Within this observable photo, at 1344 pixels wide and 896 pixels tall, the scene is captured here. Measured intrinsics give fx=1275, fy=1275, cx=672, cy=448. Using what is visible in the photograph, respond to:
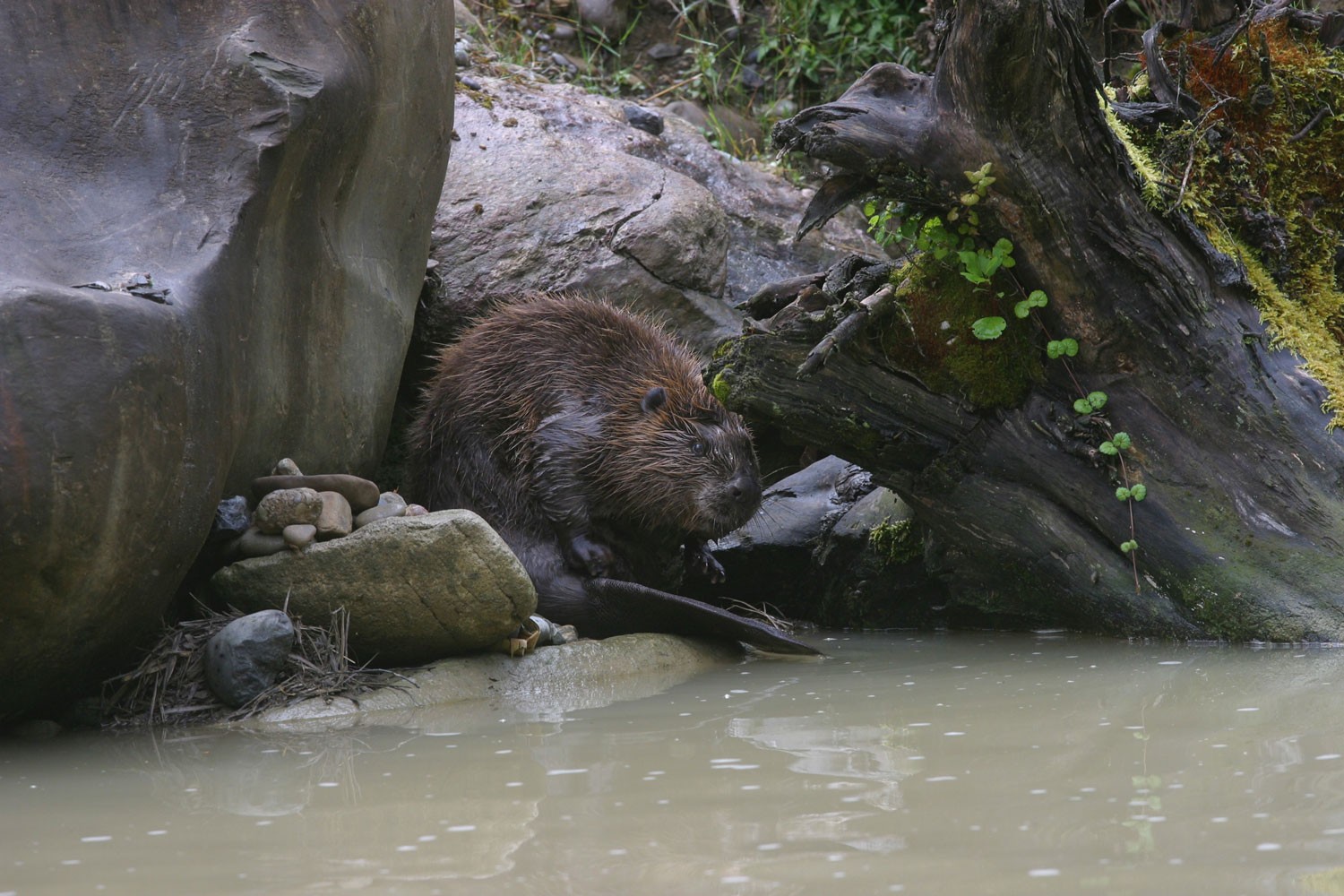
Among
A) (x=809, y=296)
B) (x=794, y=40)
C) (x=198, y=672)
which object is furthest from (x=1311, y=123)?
(x=794, y=40)

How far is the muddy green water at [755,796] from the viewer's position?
218 centimetres

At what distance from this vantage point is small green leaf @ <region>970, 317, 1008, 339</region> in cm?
453

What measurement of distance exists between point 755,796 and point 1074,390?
2550 millimetres

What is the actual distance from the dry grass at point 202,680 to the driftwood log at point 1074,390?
1733 mm

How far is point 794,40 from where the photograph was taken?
418 inches

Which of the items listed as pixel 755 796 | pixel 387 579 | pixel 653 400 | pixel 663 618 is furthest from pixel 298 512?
pixel 755 796

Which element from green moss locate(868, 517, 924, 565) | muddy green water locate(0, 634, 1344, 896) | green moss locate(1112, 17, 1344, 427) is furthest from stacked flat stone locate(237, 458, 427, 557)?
green moss locate(1112, 17, 1344, 427)

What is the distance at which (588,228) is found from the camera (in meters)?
6.80

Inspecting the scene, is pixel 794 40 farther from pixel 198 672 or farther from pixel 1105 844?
pixel 1105 844

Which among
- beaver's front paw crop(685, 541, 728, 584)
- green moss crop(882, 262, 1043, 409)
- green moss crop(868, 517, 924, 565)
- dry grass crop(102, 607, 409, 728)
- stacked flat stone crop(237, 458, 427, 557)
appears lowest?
dry grass crop(102, 607, 409, 728)

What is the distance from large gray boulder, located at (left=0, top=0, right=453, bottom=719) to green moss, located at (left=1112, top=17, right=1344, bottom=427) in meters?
3.02

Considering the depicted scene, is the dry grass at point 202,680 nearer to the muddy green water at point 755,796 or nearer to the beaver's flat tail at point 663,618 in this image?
the muddy green water at point 755,796

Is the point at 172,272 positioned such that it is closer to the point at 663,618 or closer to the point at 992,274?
the point at 663,618

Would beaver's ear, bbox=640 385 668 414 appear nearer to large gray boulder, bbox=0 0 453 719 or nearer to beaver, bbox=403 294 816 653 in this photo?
beaver, bbox=403 294 816 653
